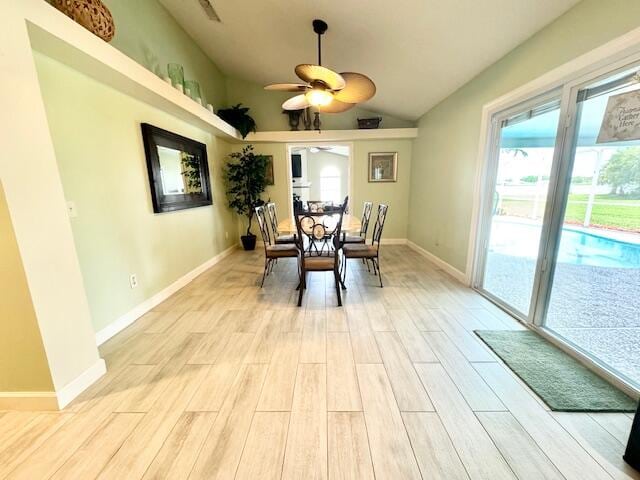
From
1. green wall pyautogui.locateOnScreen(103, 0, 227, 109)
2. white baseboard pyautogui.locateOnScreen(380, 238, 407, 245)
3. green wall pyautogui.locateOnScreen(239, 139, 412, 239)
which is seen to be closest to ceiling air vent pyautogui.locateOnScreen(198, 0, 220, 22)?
green wall pyautogui.locateOnScreen(103, 0, 227, 109)

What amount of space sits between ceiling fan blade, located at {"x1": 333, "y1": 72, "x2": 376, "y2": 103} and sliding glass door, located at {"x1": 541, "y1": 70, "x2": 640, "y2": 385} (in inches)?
58.4

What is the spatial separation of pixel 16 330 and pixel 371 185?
4.79 m

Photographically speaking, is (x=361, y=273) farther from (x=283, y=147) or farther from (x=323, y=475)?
(x=283, y=147)

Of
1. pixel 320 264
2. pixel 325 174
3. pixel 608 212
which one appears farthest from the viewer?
pixel 325 174

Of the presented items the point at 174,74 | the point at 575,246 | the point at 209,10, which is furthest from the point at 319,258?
the point at 209,10

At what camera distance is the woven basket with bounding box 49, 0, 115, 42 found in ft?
5.07

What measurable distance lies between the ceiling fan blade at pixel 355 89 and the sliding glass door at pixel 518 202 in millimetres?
A: 1346

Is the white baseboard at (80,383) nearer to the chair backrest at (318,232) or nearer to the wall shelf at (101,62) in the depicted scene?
the chair backrest at (318,232)

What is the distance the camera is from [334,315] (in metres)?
2.40

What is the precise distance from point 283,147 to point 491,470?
490 cm

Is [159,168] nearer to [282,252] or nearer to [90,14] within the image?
[90,14]

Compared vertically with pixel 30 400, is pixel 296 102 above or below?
above

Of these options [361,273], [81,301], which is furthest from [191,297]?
[361,273]

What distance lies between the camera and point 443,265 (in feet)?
12.0
